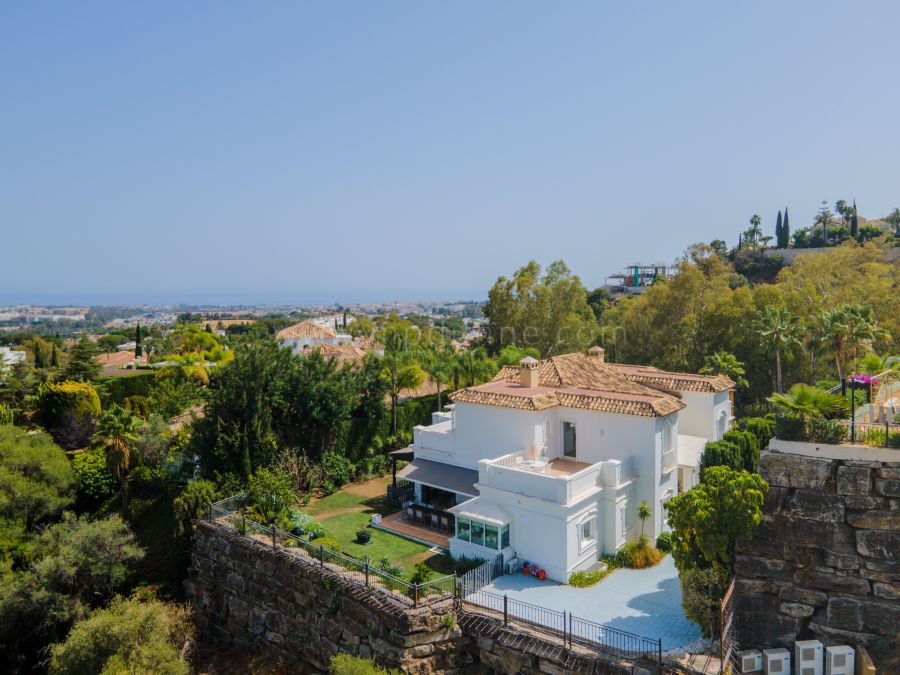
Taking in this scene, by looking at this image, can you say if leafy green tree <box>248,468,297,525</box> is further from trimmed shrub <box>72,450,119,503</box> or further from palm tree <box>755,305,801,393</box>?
palm tree <box>755,305,801,393</box>

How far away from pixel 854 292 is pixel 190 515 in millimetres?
44868

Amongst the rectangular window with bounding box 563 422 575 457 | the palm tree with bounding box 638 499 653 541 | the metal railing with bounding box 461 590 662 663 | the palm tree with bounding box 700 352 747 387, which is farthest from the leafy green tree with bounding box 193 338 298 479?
the palm tree with bounding box 700 352 747 387

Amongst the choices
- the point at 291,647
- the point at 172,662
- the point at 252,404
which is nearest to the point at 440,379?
the point at 252,404

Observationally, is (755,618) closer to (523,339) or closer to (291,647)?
(291,647)

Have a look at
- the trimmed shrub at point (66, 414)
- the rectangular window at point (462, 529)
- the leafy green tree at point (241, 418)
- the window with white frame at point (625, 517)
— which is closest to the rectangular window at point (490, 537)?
the rectangular window at point (462, 529)

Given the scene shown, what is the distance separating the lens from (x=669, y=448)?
2289 cm

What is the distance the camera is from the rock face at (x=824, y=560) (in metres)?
14.2

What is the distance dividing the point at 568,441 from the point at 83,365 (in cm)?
2709

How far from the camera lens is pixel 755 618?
15.5 meters

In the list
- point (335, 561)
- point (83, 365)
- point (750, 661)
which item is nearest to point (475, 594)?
point (335, 561)

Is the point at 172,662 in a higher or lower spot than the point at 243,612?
higher

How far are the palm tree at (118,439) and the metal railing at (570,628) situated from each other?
57.4 ft

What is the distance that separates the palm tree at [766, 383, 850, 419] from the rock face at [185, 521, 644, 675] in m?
7.78

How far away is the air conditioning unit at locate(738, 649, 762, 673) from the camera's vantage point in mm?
14414
